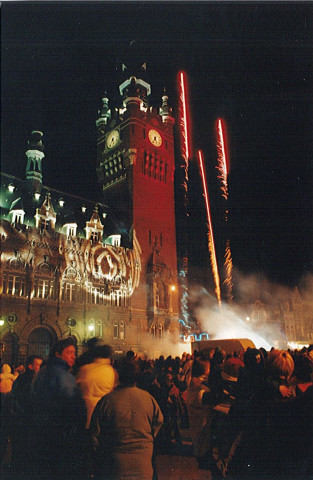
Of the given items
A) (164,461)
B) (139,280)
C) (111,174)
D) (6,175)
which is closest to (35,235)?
(6,175)

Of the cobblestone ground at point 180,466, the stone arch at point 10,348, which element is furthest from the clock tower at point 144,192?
A: the cobblestone ground at point 180,466

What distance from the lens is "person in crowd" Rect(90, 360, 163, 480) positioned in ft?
16.1

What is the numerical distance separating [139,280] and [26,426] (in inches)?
1598

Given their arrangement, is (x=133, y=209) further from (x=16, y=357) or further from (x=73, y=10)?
(x=73, y=10)

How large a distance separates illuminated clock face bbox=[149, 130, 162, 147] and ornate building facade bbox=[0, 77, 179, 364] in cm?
14

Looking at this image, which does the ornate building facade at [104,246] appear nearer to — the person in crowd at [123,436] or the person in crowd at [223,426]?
the person in crowd at [223,426]

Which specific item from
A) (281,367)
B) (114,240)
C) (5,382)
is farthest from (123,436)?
(114,240)

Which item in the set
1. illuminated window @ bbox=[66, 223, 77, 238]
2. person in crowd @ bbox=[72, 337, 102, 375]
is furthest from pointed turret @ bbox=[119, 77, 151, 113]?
person in crowd @ bbox=[72, 337, 102, 375]

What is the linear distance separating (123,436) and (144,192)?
151 feet

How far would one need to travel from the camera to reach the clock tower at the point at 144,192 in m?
47.0

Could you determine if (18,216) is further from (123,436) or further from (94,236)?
(123,436)

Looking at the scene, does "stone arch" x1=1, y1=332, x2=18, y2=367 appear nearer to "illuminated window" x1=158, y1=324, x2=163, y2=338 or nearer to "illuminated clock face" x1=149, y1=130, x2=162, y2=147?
"illuminated window" x1=158, y1=324, x2=163, y2=338

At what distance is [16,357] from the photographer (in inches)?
1267

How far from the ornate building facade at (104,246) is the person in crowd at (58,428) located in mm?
28467
